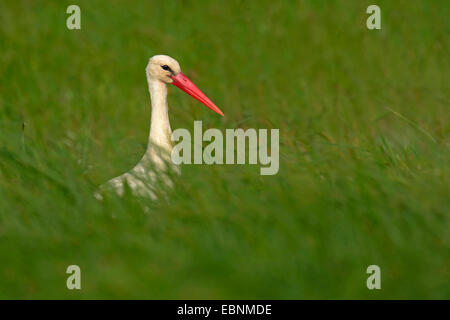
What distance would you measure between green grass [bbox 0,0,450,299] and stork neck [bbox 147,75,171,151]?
11.4 inches

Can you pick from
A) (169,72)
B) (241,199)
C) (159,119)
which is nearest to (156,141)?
(159,119)

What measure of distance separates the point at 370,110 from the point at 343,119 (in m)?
1.34

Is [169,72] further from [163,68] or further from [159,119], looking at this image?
[159,119]

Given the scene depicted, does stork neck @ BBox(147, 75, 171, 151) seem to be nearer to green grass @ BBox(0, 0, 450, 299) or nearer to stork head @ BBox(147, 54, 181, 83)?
stork head @ BBox(147, 54, 181, 83)

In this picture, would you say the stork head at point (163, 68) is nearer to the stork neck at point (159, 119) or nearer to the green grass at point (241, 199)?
the stork neck at point (159, 119)

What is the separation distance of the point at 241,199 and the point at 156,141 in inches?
62.0

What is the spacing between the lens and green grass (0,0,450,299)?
3.87 m

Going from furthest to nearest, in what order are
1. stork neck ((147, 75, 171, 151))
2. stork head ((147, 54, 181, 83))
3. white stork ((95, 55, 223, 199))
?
→ stork head ((147, 54, 181, 83)) < stork neck ((147, 75, 171, 151)) < white stork ((95, 55, 223, 199))

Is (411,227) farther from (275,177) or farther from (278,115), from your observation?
(278,115)

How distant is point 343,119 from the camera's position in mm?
7348

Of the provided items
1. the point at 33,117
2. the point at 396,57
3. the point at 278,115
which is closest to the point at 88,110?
the point at 33,117

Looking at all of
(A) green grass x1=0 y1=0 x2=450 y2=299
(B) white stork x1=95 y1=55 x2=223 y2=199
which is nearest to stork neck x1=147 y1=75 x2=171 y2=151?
(B) white stork x1=95 y1=55 x2=223 y2=199

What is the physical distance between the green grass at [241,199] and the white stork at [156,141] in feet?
0.53

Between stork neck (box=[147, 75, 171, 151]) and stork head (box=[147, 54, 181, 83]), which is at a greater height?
stork head (box=[147, 54, 181, 83])
